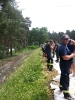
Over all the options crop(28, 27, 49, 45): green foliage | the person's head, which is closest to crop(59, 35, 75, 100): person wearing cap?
the person's head

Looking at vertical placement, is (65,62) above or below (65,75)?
above

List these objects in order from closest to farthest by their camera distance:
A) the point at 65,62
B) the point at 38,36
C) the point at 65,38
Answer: the point at 65,38, the point at 65,62, the point at 38,36

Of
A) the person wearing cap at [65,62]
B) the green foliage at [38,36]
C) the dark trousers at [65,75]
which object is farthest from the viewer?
the green foliage at [38,36]

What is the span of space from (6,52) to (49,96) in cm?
4055

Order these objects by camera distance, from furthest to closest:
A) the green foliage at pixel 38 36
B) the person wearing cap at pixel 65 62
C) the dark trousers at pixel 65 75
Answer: the green foliage at pixel 38 36 < the dark trousers at pixel 65 75 < the person wearing cap at pixel 65 62

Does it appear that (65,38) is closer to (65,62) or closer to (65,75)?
(65,62)

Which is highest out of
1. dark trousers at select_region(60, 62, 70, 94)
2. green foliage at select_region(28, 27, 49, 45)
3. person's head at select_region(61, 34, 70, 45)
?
green foliage at select_region(28, 27, 49, 45)

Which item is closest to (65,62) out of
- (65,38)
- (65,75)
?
(65,75)

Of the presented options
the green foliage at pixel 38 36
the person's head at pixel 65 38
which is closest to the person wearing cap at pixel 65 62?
the person's head at pixel 65 38

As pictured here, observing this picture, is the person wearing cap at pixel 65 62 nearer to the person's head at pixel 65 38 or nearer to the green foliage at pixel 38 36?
the person's head at pixel 65 38

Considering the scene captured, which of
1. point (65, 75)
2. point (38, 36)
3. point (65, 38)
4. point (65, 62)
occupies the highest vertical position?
point (38, 36)

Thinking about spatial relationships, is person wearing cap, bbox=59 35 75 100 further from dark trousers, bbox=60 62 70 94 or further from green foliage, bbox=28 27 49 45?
green foliage, bbox=28 27 49 45

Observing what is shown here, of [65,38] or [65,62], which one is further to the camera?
[65,62]

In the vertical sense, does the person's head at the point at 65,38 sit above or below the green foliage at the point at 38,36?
below
